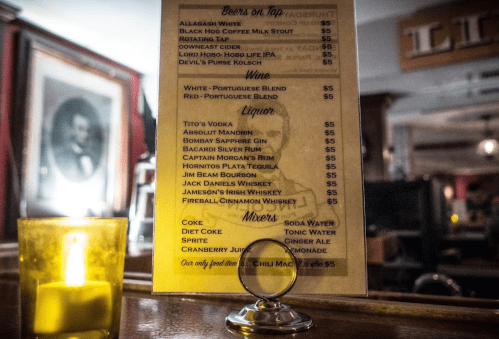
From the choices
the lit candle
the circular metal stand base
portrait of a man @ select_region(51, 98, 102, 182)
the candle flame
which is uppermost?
portrait of a man @ select_region(51, 98, 102, 182)

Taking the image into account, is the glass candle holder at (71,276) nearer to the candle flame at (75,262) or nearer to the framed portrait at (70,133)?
the candle flame at (75,262)

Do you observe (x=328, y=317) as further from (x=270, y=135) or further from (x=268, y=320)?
(x=270, y=135)

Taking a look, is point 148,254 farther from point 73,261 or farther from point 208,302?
point 73,261

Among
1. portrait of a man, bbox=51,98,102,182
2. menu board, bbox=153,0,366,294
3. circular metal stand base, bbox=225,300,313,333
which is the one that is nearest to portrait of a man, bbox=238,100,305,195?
menu board, bbox=153,0,366,294

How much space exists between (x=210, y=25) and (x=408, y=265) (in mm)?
2575

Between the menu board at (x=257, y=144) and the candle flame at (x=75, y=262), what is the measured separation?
0.10 meters

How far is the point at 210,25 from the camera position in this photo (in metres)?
0.55

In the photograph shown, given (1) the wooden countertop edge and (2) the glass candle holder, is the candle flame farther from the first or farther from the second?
(1) the wooden countertop edge

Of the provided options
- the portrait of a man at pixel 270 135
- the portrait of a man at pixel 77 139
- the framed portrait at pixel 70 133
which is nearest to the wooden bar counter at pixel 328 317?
the portrait of a man at pixel 270 135

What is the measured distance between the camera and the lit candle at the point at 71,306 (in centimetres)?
38

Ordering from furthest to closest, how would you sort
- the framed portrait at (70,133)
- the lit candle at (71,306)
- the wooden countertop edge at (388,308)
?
the framed portrait at (70,133) → the wooden countertop edge at (388,308) → the lit candle at (71,306)

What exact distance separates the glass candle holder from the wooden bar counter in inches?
1.9

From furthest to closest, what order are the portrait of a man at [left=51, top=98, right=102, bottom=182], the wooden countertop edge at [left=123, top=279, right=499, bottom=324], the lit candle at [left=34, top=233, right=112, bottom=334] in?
1. the portrait of a man at [left=51, top=98, right=102, bottom=182]
2. the wooden countertop edge at [left=123, top=279, right=499, bottom=324]
3. the lit candle at [left=34, top=233, right=112, bottom=334]

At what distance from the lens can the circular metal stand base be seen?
17.0 inches
